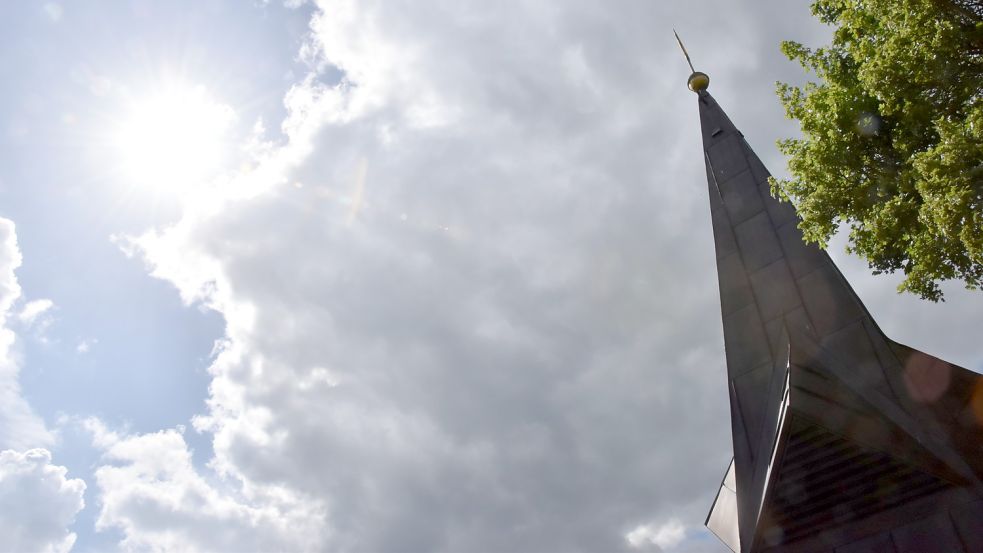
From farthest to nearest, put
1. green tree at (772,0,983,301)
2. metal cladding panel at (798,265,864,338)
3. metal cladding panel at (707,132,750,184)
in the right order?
metal cladding panel at (707,132,750,184)
metal cladding panel at (798,265,864,338)
green tree at (772,0,983,301)

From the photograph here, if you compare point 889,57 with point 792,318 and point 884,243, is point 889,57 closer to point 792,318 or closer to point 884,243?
A: point 884,243

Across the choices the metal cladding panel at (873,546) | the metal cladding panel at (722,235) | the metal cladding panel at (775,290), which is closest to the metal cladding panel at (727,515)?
the metal cladding panel at (873,546)

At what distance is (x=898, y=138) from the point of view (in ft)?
38.2

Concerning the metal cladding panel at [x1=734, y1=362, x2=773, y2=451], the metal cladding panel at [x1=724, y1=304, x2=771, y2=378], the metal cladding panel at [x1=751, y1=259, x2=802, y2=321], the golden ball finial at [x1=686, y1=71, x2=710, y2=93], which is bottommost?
the metal cladding panel at [x1=734, y1=362, x2=773, y2=451]

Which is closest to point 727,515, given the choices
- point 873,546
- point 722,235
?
point 873,546

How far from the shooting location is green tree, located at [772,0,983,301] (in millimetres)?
9727

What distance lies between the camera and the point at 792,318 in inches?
672

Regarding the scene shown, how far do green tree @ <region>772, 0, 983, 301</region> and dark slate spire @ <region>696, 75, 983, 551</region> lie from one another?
330cm

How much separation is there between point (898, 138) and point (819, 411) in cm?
666

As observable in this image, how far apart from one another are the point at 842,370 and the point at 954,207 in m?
6.76

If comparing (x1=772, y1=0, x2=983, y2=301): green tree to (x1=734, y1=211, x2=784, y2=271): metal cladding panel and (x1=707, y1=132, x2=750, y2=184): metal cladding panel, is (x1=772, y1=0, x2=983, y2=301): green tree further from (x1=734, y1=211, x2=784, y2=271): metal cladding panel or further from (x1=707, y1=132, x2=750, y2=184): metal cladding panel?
(x1=707, y1=132, x2=750, y2=184): metal cladding panel

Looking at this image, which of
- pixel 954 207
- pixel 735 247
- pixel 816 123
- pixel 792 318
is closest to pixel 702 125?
pixel 735 247

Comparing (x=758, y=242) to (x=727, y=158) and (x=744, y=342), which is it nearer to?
(x=744, y=342)

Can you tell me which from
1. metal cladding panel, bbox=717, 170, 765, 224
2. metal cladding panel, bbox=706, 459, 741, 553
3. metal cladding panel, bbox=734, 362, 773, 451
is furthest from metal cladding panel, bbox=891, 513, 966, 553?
metal cladding panel, bbox=717, 170, 765, 224
